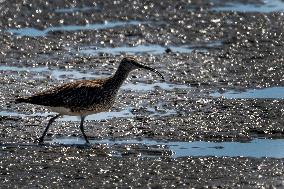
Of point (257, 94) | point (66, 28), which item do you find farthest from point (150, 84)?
point (66, 28)

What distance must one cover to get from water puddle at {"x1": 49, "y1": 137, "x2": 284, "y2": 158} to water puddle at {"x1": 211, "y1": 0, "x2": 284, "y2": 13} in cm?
875

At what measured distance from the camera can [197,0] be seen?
2233 centimetres

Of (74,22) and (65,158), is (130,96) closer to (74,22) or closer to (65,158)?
(65,158)

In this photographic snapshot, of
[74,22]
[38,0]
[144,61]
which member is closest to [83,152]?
[144,61]

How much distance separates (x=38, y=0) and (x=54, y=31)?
216 centimetres

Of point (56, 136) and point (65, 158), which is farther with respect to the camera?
point (56, 136)

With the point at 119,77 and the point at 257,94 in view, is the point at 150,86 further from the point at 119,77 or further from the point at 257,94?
the point at 119,77

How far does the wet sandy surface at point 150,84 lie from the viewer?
467 inches

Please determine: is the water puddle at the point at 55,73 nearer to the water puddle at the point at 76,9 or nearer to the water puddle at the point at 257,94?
the water puddle at the point at 257,94

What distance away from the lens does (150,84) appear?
16328 millimetres

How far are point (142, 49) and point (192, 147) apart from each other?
5.67 meters

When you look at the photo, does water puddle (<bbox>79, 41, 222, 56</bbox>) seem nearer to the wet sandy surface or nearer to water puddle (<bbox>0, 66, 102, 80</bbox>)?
the wet sandy surface

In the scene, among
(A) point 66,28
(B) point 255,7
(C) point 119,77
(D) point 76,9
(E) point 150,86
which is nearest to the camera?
(C) point 119,77

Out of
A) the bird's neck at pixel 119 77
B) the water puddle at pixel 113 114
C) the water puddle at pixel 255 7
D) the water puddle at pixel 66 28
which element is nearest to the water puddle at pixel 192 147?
the bird's neck at pixel 119 77
